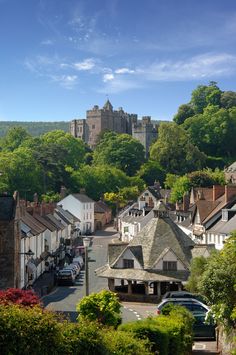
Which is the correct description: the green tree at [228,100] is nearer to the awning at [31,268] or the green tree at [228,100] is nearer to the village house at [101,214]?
the village house at [101,214]

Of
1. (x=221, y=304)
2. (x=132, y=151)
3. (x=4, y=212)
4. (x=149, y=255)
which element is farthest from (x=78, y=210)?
(x=221, y=304)

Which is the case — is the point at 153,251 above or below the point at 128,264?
above

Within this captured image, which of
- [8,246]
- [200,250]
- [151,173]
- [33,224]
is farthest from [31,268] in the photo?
[151,173]

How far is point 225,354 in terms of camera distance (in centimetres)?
2522

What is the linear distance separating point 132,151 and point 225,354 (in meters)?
129

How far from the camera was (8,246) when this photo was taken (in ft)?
129

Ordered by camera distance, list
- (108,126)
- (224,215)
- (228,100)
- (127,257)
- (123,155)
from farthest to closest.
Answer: (108,126) < (228,100) < (123,155) < (224,215) < (127,257)

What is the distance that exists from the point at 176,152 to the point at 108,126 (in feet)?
170

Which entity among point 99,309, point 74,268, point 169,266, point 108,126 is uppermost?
point 108,126

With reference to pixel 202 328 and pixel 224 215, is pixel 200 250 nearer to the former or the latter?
pixel 224 215

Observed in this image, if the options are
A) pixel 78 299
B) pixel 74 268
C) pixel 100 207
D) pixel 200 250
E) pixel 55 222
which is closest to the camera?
pixel 78 299

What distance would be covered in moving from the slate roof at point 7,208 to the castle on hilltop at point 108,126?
140 m

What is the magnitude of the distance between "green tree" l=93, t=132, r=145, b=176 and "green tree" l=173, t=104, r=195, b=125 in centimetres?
2234

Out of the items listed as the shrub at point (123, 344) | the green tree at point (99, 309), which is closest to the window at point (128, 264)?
the green tree at point (99, 309)
